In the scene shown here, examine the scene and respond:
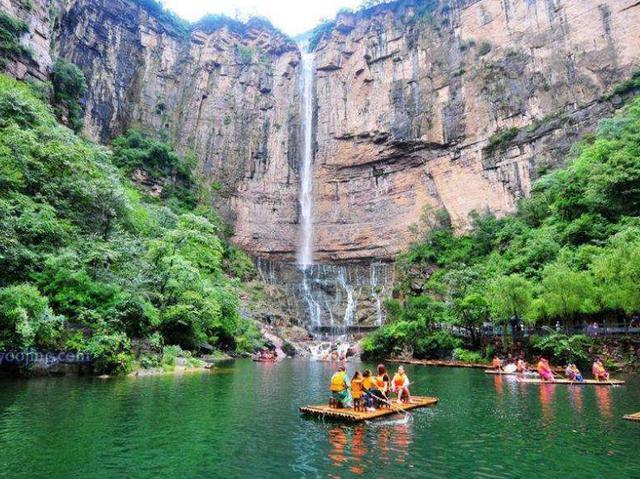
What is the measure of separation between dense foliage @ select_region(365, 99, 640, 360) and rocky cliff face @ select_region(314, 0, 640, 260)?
494 centimetres

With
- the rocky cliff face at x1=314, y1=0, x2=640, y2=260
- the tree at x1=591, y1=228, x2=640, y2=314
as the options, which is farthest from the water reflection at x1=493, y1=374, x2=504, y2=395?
the rocky cliff face at x1=314, y1=0, x2=640, y2=260

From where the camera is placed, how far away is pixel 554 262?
2858 centimetres

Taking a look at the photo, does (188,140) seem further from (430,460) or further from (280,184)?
(430,460)

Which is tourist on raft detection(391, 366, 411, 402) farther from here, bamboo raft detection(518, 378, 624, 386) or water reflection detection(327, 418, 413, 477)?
bamboo raft detection(518, 378, 624, 386)

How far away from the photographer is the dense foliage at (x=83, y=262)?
18.3 m

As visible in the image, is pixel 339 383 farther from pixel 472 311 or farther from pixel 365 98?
pixel 365 98

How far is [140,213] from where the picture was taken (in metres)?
33.4

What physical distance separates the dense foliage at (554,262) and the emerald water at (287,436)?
9.48 metres

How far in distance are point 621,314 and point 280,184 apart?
40.9m

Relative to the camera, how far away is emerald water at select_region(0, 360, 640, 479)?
7324mm

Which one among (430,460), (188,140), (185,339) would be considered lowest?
(430,460)

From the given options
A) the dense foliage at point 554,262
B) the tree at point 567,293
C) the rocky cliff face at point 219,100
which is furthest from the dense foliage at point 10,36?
the tree at point 567,293

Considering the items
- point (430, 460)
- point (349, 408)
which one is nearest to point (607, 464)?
point (430, 460)

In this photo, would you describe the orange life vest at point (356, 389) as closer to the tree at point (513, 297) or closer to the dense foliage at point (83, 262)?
the dense foliage at point (83, 262)
